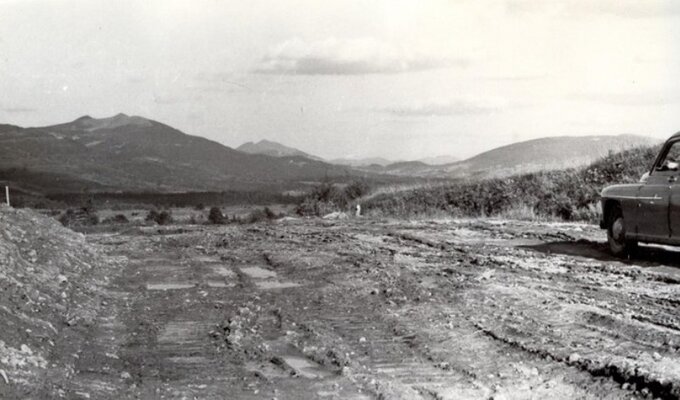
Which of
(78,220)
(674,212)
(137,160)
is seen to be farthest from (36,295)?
(137,160)

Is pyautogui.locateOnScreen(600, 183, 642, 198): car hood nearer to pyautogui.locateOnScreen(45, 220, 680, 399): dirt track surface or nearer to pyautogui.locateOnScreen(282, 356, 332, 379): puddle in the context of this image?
pyautogui.locateOnScreen(45, 220, 680, 399): dirt track surface

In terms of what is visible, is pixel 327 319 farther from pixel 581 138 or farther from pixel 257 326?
pixel 581 138

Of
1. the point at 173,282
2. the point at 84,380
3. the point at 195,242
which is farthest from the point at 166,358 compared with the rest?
the point at 195,242

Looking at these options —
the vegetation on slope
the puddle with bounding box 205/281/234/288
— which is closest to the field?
the puddle with bounding box 205/281/234/288

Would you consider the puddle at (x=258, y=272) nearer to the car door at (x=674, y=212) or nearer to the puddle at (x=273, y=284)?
the puddle at (x=273, y=284)

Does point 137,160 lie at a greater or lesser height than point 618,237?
greater

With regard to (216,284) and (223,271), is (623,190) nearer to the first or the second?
(216,284)
